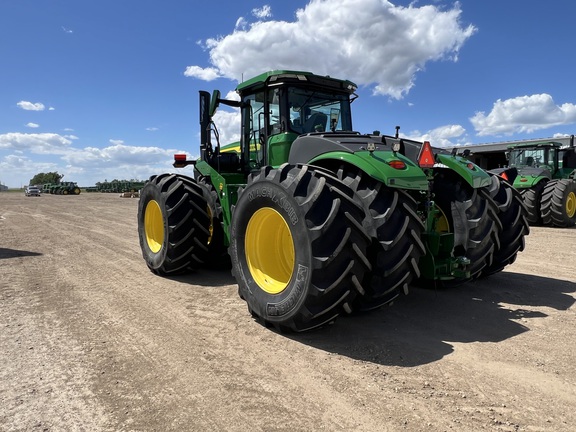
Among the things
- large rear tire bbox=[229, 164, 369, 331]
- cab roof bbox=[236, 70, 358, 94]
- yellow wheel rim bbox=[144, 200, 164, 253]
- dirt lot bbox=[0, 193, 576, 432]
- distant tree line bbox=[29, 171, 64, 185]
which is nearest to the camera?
dirt lot bbox=[0, 193, 576, 432]

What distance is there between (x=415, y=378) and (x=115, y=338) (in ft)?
8.10

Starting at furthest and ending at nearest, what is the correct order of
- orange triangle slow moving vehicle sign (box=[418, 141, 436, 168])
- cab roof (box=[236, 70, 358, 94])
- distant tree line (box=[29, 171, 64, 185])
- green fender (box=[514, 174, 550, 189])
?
distant tree line (box=[29, 171, 64, 185])
green fender (box=[514, 174, 550, 189])
cab roof (box=[236, 70, 358, 94])
orange triangle slow moving vehicle sign (box=[418, 141, 436, 168])

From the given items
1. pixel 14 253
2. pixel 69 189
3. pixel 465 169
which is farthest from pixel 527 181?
pixel 69 189

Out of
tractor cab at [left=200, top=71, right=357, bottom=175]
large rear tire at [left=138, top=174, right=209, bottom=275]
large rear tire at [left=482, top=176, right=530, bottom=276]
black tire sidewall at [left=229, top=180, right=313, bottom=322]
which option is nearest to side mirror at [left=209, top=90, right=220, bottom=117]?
tractor cab at [left=200, top=71, right=357, bottom=175]

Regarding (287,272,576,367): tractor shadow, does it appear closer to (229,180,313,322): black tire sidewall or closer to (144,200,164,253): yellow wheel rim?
(229,180,313,322): black tire sidewall

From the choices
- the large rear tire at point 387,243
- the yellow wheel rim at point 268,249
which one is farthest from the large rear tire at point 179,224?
the large rear tire at point 387,243

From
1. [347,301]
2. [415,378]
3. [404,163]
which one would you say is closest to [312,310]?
[347,301]

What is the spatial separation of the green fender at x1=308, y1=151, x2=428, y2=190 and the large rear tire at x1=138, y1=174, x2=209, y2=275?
2.48 metres

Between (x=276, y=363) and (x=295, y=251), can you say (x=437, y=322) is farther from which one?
(x=276, y=363)

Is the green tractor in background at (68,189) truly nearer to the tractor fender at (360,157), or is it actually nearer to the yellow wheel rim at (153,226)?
the yellow wheel rim at (153,226)

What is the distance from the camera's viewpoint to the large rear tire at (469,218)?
4074 mm

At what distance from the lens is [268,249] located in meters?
4.10

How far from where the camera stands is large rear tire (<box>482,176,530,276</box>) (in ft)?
15.8

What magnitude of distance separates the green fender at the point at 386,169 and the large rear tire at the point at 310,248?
0.29 m
